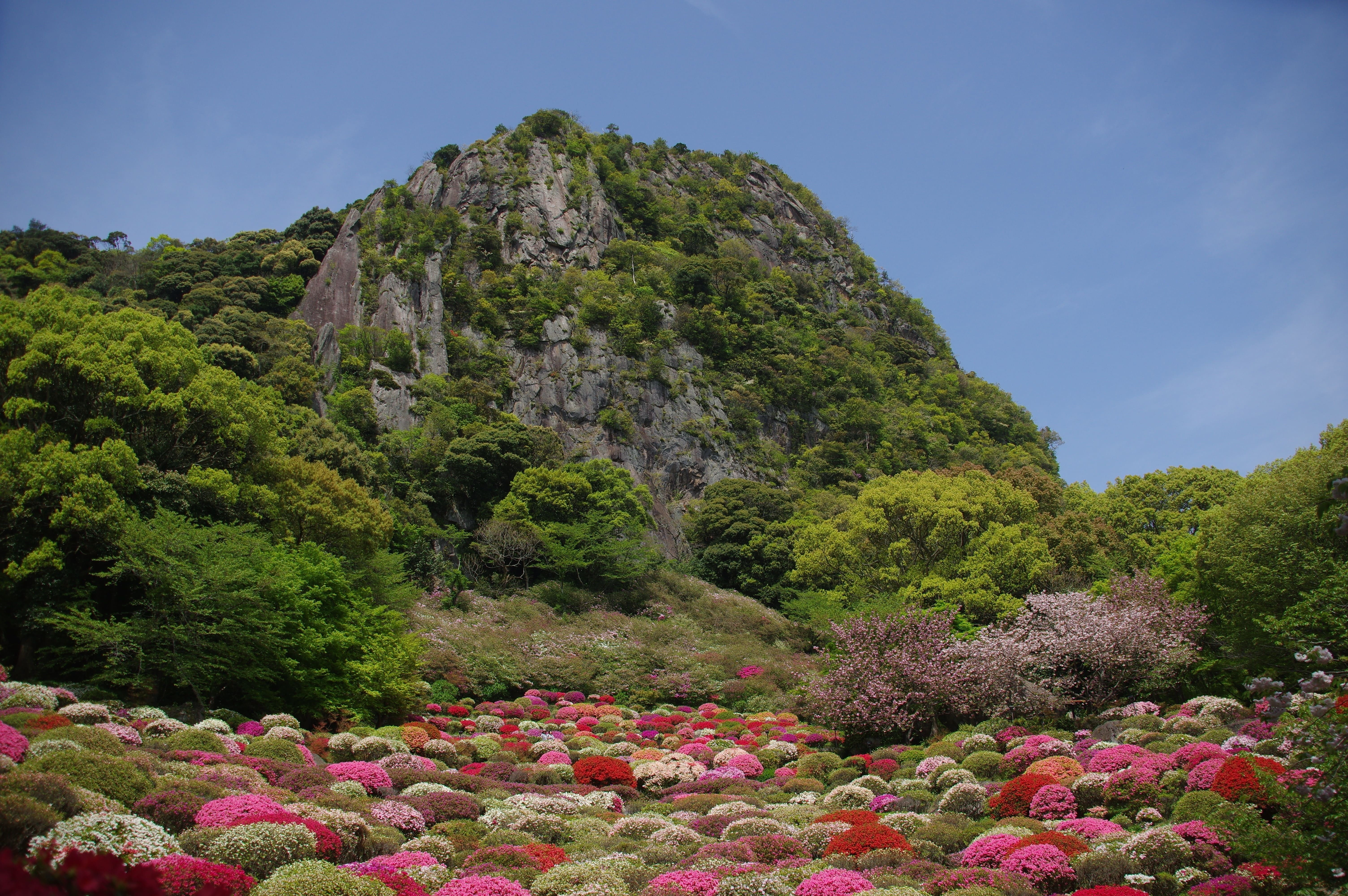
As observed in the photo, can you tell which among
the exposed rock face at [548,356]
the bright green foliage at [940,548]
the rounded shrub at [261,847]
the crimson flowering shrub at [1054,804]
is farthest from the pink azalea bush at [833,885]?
the exposed rock face at [548,356]

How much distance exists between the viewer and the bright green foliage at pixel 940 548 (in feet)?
100

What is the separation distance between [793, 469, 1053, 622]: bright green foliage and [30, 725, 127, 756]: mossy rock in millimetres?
23263

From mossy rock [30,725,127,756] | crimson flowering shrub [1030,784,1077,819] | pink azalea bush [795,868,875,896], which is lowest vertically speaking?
mossy rock [30,725,127,756]

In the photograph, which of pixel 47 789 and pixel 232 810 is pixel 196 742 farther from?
pixel 47 789

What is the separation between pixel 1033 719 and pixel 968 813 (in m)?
7.21

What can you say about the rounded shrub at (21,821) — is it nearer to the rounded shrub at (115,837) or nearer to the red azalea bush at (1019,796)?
the rounded shrub at (115,837)

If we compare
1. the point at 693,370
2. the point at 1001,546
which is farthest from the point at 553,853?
the point at 693,370

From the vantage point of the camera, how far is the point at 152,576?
19.2 metres

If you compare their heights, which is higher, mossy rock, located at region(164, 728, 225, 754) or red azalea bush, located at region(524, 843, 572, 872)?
mossy rock, located at region(164, 728, 225, 754)

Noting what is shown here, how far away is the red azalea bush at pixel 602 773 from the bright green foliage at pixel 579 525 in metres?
22.0

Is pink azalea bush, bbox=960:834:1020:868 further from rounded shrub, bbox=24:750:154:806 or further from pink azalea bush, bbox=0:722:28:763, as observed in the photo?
pink azalea bush, bbox=0:722:28:763

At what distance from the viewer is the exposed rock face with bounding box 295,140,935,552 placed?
187 ft

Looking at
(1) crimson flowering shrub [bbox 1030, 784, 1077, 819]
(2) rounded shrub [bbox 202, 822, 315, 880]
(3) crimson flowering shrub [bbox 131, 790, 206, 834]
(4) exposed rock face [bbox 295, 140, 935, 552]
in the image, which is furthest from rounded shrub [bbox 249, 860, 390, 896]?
(4) exposed rock face [bbox 295, 140, 935, 552]

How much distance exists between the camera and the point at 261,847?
9312 mm
